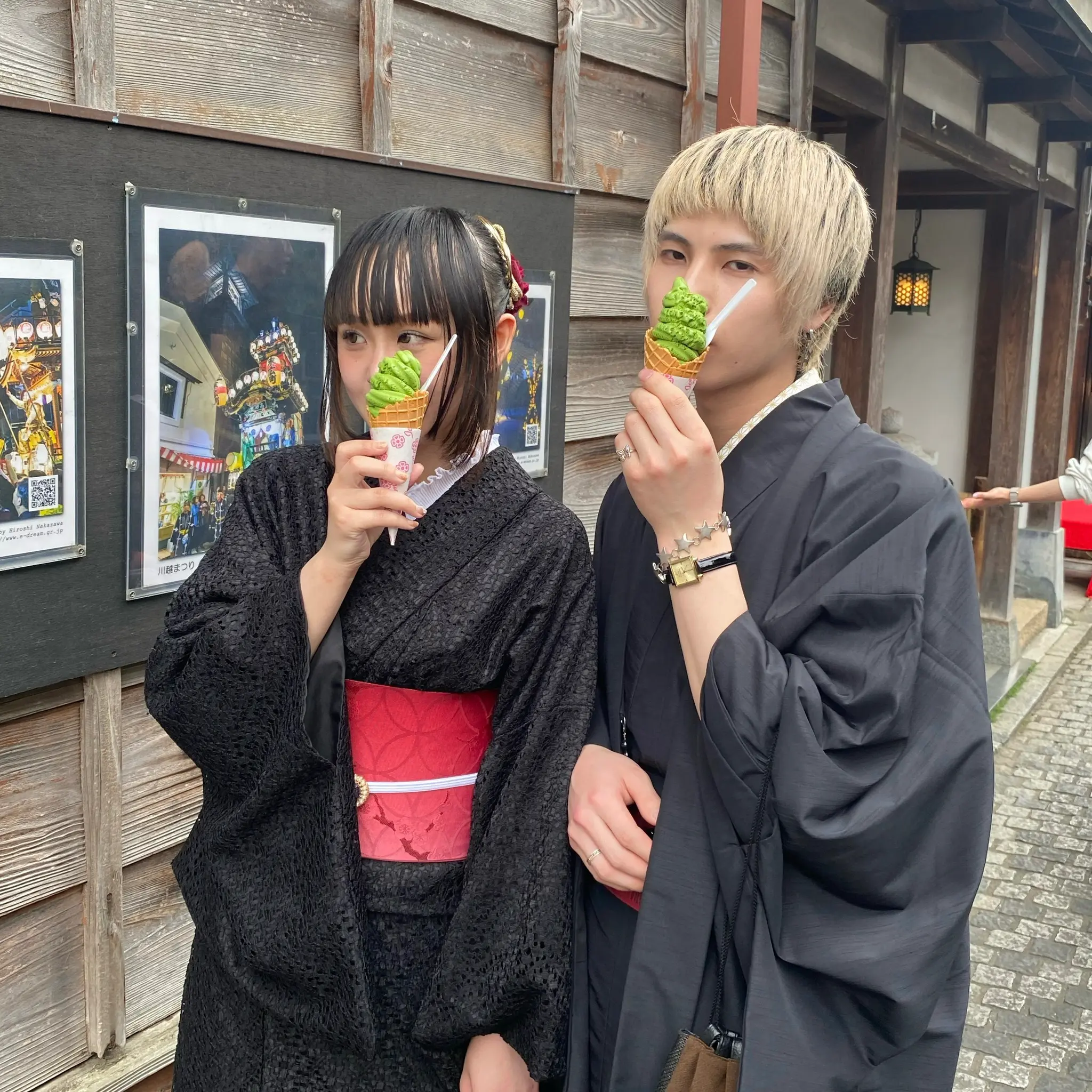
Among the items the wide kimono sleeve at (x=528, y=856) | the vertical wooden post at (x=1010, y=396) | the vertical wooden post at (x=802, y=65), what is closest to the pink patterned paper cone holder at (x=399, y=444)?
the wide kimono sleeve at (x=528, y=856)

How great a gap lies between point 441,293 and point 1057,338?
431 inches

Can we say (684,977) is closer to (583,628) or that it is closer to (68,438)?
(583,628)

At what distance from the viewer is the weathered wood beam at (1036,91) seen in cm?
785

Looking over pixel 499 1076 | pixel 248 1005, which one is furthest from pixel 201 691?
pixel 499 1076

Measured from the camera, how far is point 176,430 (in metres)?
2.57

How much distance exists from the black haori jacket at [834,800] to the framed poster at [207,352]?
1.26 m

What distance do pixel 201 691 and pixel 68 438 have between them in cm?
80

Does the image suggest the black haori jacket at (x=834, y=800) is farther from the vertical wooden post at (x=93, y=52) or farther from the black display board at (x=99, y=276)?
the vertical wooden post at (x=93, y=52)

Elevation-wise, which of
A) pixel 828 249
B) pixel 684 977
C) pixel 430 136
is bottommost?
pixel 684 977

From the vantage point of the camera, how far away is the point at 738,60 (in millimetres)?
4004

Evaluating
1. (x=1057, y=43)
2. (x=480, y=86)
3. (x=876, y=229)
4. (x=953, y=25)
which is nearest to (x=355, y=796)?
(x=480, y=86)

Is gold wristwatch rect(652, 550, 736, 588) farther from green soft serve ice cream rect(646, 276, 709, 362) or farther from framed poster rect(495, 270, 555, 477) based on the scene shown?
framed poster rect(495, 270, 555, 477)

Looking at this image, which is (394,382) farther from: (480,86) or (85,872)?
(480,86)

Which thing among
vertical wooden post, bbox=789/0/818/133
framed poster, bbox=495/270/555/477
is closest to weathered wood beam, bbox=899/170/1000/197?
vertical wooden post, bbox=789/0/818/133
